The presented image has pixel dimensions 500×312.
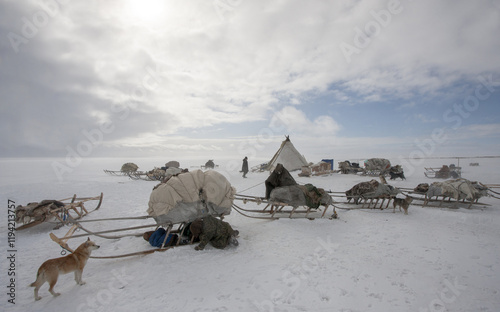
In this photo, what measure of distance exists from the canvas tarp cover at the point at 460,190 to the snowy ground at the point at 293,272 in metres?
2.30

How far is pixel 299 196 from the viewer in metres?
7.92

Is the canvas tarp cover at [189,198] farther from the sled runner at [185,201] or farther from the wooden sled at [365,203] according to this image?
the wooden sled at [365,203]

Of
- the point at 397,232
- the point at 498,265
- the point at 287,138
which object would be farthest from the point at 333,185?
the point at 498,265

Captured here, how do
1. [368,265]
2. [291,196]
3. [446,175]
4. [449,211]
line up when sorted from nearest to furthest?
[368,265] → [291,196] → [449,211] → [446,175]

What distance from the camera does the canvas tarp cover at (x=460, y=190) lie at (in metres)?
9.35

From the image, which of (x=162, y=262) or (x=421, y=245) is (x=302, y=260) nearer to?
(x=162, y=262)

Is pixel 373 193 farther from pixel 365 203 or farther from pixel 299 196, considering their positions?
pixel 299 196

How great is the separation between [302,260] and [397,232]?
4068 millimetres

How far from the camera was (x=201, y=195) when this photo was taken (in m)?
6.02
